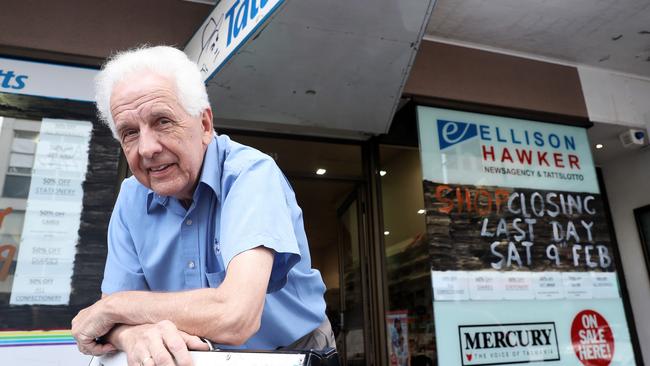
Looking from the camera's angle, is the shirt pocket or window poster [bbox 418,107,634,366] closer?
the shirt pocket

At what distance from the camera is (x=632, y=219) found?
511 cm

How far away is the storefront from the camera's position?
3090mm

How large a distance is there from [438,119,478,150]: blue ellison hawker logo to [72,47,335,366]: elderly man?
2.96 metres

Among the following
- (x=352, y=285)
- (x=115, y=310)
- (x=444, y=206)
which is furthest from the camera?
(x=352, y=285)

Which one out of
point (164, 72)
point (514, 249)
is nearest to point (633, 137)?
point (514, 249)

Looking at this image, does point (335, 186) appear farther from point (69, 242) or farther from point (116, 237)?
point (116, 237)

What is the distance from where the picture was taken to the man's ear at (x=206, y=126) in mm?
1145

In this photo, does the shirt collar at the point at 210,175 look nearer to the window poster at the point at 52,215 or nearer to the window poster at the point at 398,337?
the window poster at the point at 52,215

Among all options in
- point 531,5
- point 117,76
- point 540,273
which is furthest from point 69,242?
point 531,5

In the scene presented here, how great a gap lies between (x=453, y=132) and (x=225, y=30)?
208cm

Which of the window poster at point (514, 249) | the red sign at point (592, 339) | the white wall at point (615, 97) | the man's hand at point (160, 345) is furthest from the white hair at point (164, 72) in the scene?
the white wall at point (615, 97)

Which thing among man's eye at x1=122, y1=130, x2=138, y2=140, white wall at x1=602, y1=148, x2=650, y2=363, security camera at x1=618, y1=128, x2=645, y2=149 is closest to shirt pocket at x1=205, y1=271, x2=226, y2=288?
man's eye at x1=122, y1=130, x2=138, y2=140

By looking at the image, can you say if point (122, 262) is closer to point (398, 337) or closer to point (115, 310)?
point (115, 310)

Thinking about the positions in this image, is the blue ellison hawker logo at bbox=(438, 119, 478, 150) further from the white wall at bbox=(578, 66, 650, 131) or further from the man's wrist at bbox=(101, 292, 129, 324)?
the man's wrist at bbox=(101, 292, 129, 324)
